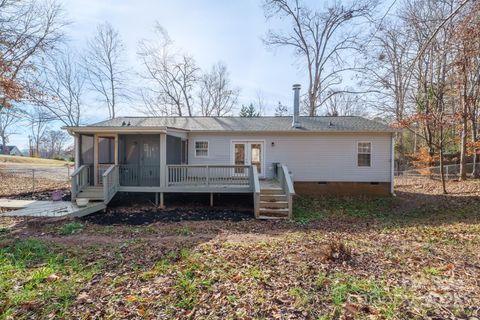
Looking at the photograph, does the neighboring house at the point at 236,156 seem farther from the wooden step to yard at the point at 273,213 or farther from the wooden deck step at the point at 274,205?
the wooden step to yard at the point at 273,213

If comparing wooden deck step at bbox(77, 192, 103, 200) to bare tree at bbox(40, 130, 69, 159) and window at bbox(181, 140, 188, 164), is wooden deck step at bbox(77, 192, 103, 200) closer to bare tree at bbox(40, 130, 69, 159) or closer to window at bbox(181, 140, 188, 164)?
window at bbox(181, 140, 188, 164)

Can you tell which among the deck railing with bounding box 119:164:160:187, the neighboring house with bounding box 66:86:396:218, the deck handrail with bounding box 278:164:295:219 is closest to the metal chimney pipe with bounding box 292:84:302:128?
the neighboring house with bounding box 66:86:396:218

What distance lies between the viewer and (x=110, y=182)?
1047cm

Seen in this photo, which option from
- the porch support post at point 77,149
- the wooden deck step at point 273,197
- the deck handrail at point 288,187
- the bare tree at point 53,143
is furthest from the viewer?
the bare tree at point 53,143

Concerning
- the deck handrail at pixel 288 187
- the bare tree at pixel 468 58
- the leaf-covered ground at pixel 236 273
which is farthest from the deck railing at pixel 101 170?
the bare tree at pixel 468 58

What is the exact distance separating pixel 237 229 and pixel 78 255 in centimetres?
399

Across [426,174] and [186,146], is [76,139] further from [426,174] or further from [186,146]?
[426,174]

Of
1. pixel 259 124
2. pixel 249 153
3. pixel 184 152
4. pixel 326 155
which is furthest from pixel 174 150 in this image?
pixel 326 155

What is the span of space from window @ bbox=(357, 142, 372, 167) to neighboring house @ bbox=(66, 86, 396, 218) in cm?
4

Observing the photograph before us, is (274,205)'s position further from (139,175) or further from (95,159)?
(95,159)

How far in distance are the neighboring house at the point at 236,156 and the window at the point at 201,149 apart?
0.05 meters

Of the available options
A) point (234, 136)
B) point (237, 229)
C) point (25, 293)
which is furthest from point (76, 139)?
point (25, 293)

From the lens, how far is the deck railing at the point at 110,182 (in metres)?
10.0

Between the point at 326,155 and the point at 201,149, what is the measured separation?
592 cm
